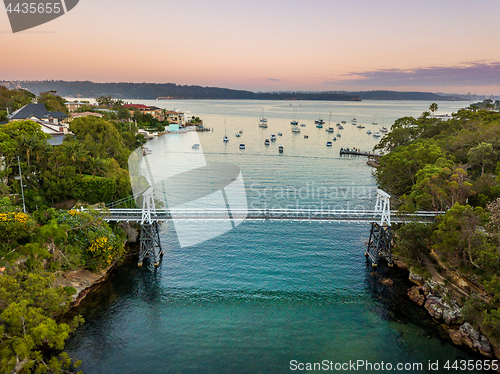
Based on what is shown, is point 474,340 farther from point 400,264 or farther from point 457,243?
point 400,264

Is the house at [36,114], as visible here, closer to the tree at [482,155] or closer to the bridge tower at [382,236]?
the bridge tower at [382,236]

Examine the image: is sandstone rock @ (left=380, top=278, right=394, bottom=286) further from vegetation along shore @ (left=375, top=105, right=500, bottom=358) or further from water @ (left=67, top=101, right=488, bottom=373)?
vegetation along shore @ (left=375, top=105, right=500, bottom=358)

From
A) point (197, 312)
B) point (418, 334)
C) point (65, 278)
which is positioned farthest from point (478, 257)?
point (65, 278)

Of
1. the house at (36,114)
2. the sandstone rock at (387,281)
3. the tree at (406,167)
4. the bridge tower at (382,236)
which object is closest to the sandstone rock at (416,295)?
the sandstone rock at (387,281)

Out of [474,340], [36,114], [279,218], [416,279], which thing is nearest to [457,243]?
[416,279]

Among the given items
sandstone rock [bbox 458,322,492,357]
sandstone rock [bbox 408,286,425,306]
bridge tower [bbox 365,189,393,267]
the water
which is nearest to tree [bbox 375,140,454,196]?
the water

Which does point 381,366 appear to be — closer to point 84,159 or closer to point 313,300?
point 313,300
